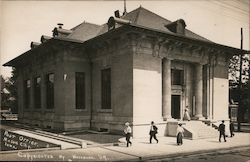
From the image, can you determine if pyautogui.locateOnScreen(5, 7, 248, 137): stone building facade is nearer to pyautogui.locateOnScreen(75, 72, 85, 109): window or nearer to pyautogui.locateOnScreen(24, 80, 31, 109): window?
pyautogui.locateOnScreen(75, 72, 85, 109): window

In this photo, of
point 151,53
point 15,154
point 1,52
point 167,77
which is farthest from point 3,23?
point 167,77

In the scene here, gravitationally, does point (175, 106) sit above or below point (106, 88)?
below

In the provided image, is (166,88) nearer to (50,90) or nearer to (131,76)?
(131,76)

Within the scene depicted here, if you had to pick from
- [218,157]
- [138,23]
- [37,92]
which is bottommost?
[218,157]

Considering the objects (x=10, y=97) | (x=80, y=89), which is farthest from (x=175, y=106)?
(x=10, y=97)

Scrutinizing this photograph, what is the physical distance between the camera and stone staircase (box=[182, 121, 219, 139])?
19.6m

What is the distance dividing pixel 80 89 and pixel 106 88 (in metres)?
2.65

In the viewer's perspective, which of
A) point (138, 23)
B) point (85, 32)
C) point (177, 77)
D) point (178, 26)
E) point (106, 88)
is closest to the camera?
point (138, 23)

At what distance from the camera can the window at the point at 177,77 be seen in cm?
2344

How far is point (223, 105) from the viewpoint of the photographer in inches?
1021

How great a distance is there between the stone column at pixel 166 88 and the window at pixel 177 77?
1.81 m

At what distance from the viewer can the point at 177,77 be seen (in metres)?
23.8

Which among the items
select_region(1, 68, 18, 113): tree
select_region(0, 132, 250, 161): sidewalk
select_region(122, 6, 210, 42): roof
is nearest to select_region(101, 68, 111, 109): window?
select_region(122, 6, 210, 42): roof

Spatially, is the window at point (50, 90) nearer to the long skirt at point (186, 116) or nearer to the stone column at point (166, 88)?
the stone column at point (166, 88)
